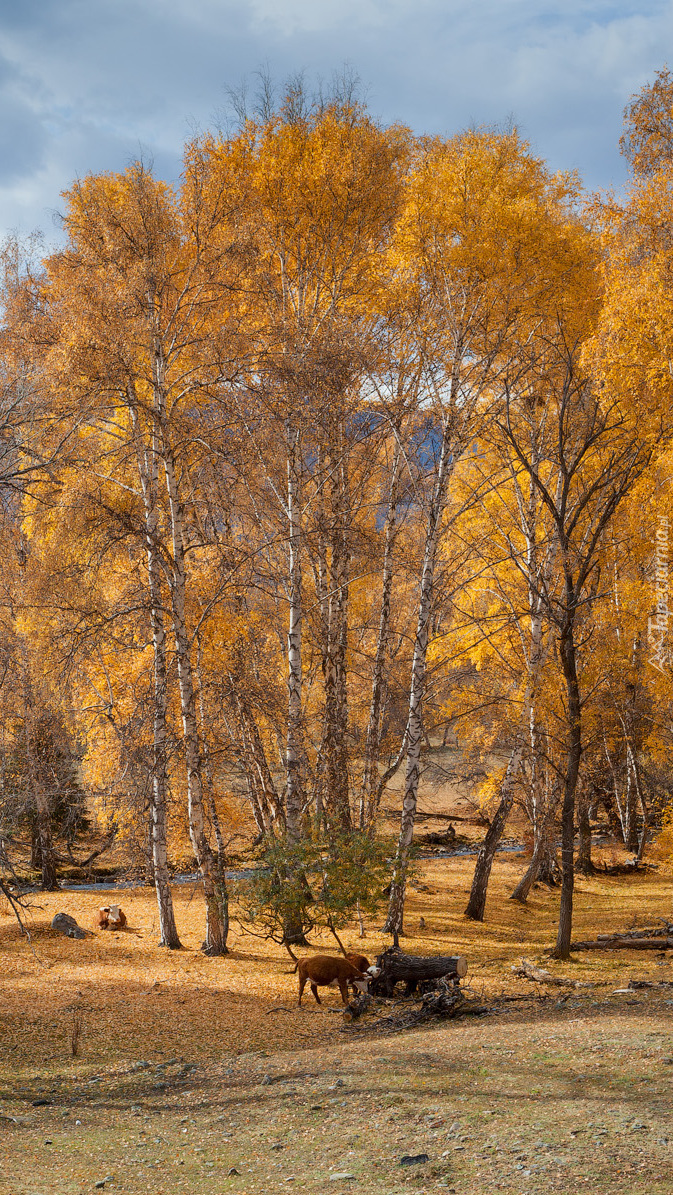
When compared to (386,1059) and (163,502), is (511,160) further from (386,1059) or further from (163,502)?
(386,1059)

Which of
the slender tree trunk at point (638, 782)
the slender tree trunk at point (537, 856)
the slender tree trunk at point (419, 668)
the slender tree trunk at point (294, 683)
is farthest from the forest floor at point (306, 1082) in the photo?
the slender tree trunk at point (638, 782)

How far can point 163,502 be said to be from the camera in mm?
15219

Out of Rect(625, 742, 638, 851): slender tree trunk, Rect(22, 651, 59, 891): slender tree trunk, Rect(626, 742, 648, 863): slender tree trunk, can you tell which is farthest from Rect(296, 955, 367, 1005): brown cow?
Rect(625, 742, 638, 851): slender tree trunk

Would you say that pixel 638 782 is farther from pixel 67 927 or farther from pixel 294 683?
pixel 67 927

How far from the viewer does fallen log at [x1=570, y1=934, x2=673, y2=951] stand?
42.7ft

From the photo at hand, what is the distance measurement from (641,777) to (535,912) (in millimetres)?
5857

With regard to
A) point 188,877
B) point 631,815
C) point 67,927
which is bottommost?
point 188,877

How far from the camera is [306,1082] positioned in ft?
23.0

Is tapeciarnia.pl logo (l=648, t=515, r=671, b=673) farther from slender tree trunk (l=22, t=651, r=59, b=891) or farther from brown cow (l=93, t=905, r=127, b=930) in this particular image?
slender tree trunk (l=22, t=651, r=59, b=891)

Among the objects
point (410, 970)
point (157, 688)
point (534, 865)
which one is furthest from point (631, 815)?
point (157, 688)

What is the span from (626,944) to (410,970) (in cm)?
445

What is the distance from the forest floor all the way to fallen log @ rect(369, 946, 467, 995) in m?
0.43

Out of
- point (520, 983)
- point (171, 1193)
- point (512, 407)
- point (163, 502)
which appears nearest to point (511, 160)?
point (512, 407)

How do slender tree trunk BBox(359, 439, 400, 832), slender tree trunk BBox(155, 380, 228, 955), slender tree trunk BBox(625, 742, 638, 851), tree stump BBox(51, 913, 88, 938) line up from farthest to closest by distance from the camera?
slender tree trunk BBox(625, 742, 638, 851)
slender tree trunk BBox(359, 439, 400, 832)
tree stump BBox(51, 913, 88, 938)
slender tree trunk BBox(155, 380, 228, 955)
